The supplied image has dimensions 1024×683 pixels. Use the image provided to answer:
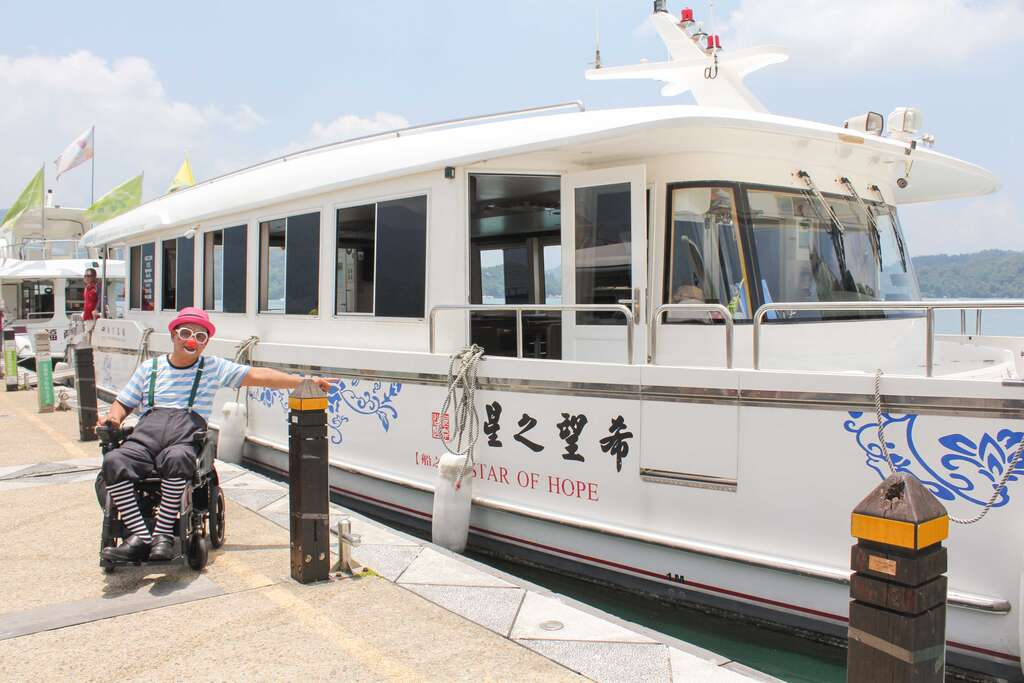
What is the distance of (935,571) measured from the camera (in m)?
2.53

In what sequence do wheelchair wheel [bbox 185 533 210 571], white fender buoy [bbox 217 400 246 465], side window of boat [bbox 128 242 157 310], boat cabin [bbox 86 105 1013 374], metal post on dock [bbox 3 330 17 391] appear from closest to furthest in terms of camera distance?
wheelchair wheel [bbox 185 533 210 571]
boat cabin [bbox 86 105 1013 374]
white fender buoy [bbox 217 400 246 465]
side window of boat [bbox 128 242 157 310]
metal post on dock [bbox 3 330 17 391]

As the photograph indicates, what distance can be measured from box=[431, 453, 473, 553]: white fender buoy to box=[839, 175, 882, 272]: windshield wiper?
351cm

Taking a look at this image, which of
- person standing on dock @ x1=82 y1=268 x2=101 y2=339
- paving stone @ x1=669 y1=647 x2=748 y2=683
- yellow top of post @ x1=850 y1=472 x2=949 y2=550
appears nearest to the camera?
yellow top of post @ x1=850 y1=472 x2=949 y2=550

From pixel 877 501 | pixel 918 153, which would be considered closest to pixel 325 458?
pixel 877 501

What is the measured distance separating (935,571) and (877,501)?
0.88ft

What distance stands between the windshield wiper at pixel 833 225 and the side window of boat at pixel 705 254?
68 centimetres

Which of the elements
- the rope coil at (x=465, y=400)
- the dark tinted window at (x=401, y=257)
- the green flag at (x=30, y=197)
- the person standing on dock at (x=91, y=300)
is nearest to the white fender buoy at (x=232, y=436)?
the dark tinted window at (x=401, y=257)

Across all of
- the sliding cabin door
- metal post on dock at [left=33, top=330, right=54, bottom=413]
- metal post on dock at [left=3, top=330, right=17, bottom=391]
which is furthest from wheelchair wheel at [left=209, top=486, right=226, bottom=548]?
metal post on dock at [left=3, top=330, right=17, bottom=391]

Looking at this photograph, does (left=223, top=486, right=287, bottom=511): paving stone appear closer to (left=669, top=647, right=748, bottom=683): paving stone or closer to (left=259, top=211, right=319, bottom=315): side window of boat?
(left=259, top=211, right=319, bottom=315): side window of boat

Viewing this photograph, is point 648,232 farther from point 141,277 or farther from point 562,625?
point 141,277

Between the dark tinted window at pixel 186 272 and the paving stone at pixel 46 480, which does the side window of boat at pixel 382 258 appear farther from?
the dark tinted window at pixel 186 272

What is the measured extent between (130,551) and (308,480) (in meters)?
0.96

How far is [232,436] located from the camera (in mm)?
8445

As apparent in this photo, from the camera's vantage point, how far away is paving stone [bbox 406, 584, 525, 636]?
13.1ft
